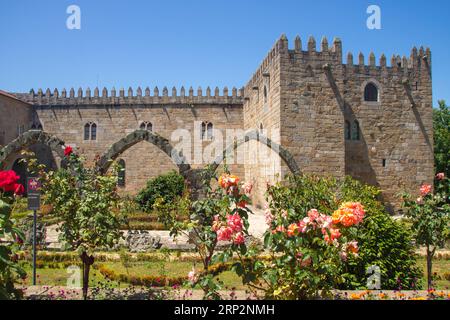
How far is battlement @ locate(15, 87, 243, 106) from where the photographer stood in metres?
22.5

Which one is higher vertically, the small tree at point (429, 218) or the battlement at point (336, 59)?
the battlement at point (336, 59)

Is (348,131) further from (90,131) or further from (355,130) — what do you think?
(90,131)

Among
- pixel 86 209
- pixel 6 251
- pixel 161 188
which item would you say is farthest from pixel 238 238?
pixel 161 188

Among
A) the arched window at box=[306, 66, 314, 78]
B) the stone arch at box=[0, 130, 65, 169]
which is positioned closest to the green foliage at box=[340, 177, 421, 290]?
the stone arch at box=[0, 130, 65, 169]

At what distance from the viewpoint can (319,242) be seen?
3.10m

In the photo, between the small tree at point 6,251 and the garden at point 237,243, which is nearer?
the small tree at point 6,251

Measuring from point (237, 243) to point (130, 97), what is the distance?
21.1m

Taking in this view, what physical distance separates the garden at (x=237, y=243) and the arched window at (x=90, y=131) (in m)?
14.9

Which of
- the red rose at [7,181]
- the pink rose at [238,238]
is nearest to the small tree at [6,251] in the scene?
the red rose at [7,181]

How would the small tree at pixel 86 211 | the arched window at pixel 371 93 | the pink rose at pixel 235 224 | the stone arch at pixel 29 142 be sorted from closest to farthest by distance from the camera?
the pink rose at pixel 235 224 < the small tree at pixel 86 211 < the stone arch at pixel 29 142 < the arched window at pixel 371 93

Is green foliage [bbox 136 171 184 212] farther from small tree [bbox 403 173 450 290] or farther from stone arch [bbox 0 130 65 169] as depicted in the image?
small tree [bbox 403 173 450 290]

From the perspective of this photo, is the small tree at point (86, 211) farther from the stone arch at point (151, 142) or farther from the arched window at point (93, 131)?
the arched window at point (93, 131)

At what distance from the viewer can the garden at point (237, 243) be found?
3.18 metres

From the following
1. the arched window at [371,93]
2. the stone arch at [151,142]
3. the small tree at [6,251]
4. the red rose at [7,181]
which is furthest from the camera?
the arched window at [371,93]
